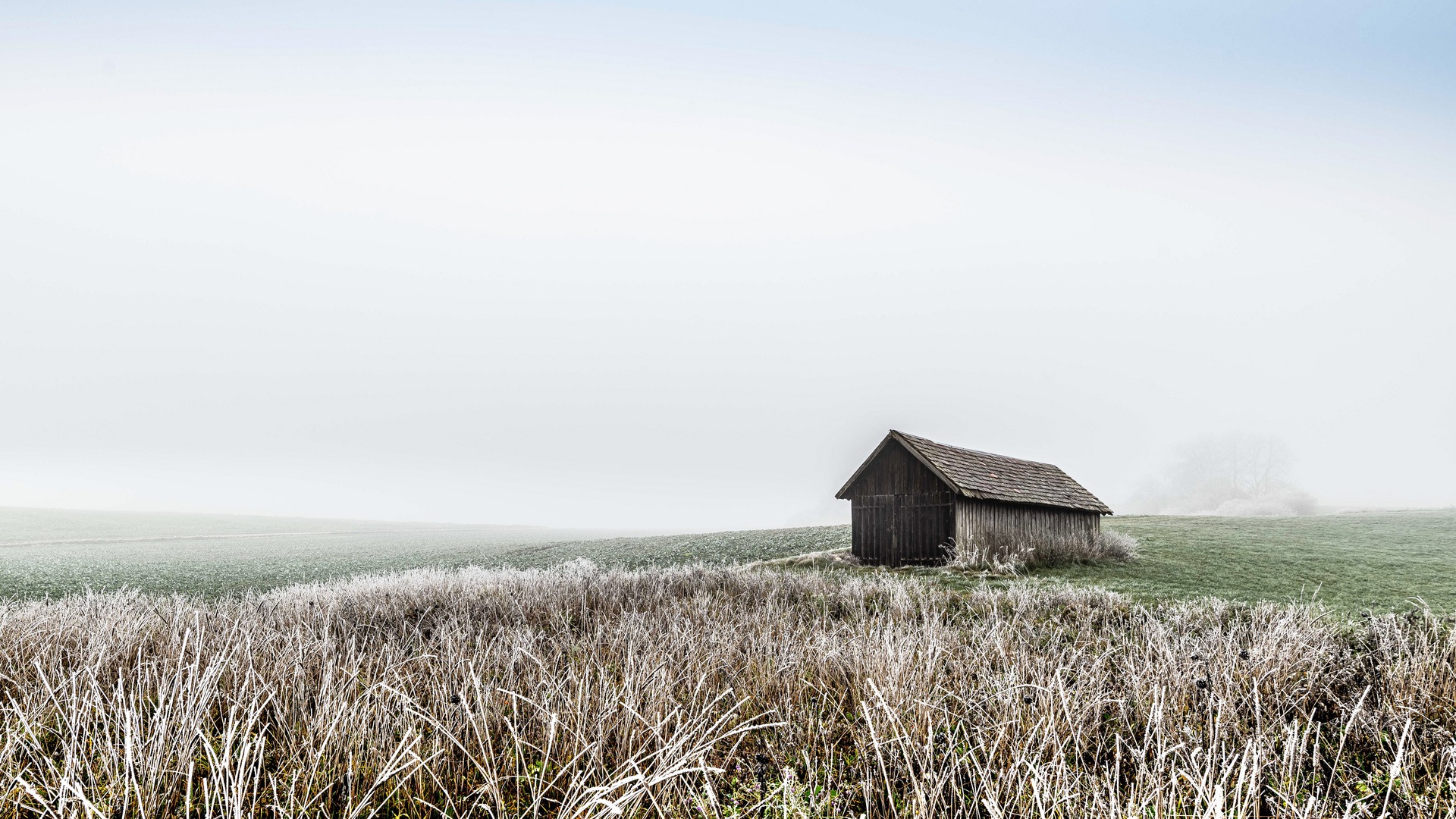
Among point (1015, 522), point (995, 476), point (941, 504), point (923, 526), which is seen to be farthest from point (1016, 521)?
point (923, 526)

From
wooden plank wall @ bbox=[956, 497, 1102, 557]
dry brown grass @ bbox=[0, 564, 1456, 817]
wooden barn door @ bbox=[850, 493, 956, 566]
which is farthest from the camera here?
wooden barn door @ bbox=[850, 493, 956, 566]

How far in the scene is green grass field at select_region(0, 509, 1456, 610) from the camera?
17281mm

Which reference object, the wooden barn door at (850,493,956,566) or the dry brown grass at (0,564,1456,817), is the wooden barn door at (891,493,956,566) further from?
the dry brown grass at (0,564,1456,817)

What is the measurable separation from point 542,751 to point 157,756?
5.83ft

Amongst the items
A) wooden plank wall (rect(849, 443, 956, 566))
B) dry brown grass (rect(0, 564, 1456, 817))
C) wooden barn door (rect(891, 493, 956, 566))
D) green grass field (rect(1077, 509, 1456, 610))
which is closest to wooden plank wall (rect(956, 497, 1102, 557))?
wooden barn door (rect(891, 493, 956, 566))

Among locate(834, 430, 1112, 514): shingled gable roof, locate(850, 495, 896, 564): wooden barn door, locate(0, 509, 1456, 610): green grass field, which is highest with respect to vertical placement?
locate(834, 430, 1112, 514): shingled gable roof

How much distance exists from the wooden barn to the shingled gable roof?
48mm

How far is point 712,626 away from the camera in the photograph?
7621 mm

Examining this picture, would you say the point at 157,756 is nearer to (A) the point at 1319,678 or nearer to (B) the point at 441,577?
(A) the point at 1319,678

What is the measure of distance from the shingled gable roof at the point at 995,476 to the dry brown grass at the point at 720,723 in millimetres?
12641

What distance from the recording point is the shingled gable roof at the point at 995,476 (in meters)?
21.6

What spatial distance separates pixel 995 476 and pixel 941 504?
368cm

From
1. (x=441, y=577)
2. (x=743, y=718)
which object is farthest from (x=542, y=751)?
(x=441, y=577)

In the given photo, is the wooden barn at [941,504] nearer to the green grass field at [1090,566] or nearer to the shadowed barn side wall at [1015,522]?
the shadowed barn side wall at [1015,522]
